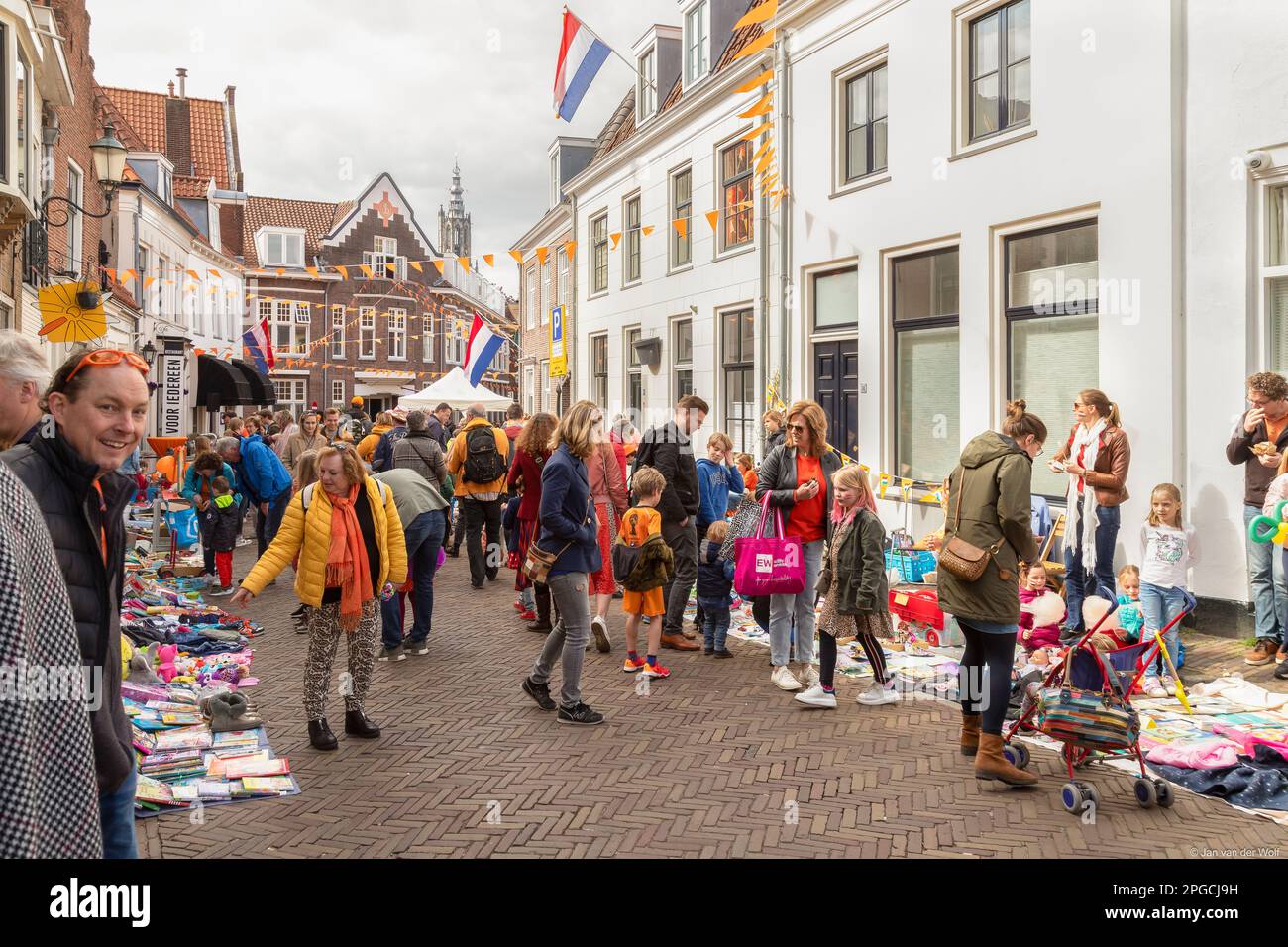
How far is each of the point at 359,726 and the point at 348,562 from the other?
967 mm

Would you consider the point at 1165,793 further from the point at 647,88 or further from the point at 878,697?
the point at 647,88

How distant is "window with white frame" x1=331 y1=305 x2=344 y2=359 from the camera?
4181cm

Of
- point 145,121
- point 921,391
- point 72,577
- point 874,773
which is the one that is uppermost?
point 145,121

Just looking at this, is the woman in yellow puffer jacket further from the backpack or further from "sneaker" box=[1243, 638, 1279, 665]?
"sneaker" box=[1243, 638, 1279, 665]

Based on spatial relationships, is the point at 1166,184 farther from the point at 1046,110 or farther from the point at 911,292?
the point at 911,292

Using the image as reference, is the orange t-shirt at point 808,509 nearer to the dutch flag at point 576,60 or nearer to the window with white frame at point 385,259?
the dutch flag at point 576,60

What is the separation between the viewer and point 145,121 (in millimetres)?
31297

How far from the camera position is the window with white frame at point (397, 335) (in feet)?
142

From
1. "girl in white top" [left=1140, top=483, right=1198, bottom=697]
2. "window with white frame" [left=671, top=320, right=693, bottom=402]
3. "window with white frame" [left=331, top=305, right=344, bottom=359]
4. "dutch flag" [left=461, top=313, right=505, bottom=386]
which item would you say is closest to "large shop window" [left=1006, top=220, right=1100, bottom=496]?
"girl in white top" [left=1140, top=483, right=1198, bottom=697]

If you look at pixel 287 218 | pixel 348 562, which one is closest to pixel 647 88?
pixel 348 562

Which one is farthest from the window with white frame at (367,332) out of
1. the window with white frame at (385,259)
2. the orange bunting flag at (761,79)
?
the orange bunting flag at (761,79)

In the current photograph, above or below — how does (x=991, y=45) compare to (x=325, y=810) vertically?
above
